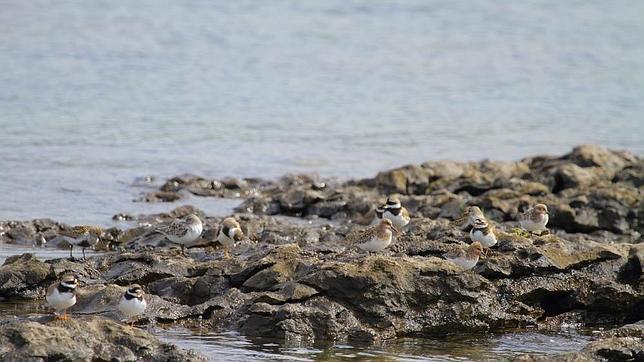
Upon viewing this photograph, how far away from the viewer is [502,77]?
46.9m

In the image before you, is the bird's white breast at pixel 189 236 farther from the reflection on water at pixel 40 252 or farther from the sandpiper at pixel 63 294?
the sandpiper at pixel 63 294

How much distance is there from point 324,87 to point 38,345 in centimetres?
3147

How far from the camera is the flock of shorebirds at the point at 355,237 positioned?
42.7 ft

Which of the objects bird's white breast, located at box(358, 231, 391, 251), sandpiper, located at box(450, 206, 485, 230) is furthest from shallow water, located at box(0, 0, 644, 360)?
sandpiper, located at box(450, 206, 485, 230)

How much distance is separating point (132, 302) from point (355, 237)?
4.21 m

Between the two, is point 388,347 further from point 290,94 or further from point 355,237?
point 290,94

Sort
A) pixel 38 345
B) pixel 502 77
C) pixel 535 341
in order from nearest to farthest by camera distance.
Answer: pixel 38 345, pixel 535 341, pixel 502 77

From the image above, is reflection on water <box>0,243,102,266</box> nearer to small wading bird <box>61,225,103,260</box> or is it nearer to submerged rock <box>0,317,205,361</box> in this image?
small wading bird <box>61,225,103,260</box>

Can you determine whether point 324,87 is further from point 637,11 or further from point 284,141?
point 637,11

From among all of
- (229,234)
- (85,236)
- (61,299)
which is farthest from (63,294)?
(85,236)

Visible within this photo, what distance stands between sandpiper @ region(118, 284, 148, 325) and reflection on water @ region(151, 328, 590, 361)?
0.45m

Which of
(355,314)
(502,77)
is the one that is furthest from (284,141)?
(355,314)

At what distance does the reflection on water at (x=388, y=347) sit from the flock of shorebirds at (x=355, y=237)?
0.88m

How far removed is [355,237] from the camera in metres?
16.3
